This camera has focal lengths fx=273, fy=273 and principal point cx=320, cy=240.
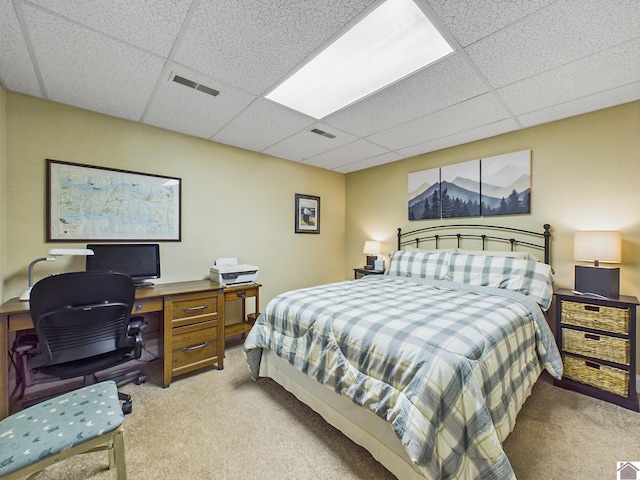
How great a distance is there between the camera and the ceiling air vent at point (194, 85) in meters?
2.07

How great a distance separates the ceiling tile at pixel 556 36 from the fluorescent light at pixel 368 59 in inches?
13.0

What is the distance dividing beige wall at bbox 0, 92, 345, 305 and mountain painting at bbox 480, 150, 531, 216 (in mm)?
2349

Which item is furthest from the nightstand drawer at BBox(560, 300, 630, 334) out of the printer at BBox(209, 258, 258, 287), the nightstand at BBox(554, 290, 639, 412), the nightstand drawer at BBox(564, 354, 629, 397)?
the printer at BBox(209, 258, 258, 287)

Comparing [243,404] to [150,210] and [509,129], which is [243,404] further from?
[509,129]

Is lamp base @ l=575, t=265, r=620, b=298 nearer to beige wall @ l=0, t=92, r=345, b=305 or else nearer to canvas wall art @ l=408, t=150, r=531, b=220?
canvas wall art @ l=408, t=150, r=531, b=220

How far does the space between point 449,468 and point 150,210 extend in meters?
3.20

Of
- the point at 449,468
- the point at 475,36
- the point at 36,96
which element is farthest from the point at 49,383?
the point at 475,36

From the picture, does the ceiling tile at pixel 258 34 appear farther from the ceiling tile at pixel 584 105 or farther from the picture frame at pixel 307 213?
the picture frame at pixel 307 213

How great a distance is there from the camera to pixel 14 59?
1.81 meters

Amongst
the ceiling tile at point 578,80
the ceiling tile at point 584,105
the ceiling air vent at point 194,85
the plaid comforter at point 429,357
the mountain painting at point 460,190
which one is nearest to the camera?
the plaid comforter at point 429,357

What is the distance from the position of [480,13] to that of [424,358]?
71.9 inches

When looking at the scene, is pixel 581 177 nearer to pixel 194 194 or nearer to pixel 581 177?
pixel 581 177

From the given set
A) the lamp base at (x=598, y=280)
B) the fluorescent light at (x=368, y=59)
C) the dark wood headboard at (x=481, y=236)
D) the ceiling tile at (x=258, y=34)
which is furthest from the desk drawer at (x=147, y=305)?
the lamp base at (x=598, y=280)

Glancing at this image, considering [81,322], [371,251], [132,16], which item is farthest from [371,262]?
[132,16]
